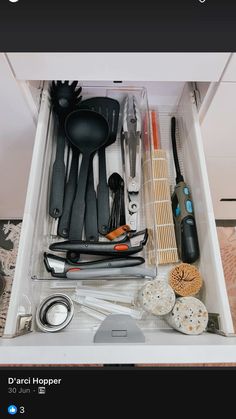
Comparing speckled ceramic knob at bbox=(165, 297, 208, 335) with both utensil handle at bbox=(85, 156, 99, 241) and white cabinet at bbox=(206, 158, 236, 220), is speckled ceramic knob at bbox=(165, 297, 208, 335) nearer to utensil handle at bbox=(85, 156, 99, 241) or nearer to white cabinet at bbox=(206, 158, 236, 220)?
utensil handle at bbox=(85, 156, 99, 241)

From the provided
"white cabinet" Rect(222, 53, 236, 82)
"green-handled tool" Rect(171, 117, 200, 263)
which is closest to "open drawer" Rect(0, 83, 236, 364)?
"green-handled tool" Rect(171, 117, 200, 263)

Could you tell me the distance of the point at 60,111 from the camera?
763mm

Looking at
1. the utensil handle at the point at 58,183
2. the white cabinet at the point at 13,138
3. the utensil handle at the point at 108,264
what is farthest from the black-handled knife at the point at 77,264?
the white cabinet at the point at 13,138

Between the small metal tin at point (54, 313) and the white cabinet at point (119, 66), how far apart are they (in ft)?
1.51

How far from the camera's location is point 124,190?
2.36 feet

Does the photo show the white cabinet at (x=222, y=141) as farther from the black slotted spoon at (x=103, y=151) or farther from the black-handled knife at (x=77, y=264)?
the black-handled knife at (x=77, y=264)

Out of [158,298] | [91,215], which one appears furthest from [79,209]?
[158,298]

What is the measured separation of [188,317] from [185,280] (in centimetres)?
10

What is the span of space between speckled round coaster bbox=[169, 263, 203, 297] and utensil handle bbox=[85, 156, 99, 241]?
188mm

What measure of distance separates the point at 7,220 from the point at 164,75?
1.01 meters

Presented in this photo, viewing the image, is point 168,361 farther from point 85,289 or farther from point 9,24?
point 9,24

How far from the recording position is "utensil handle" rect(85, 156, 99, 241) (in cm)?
65

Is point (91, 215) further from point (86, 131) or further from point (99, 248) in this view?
point (86, 131)
